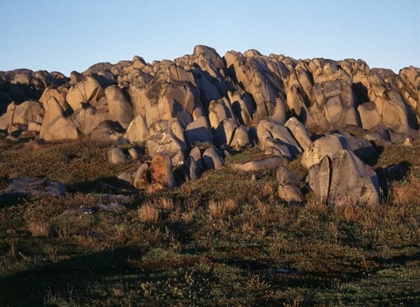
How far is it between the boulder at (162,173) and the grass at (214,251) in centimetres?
258

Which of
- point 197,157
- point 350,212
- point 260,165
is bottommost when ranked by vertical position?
point 350,212

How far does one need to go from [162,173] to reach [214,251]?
38.8ft

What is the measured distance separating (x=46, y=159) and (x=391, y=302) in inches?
1058

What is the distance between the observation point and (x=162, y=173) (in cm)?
2441

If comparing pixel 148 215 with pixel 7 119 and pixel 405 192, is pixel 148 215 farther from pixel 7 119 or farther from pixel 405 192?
pixel 7 119

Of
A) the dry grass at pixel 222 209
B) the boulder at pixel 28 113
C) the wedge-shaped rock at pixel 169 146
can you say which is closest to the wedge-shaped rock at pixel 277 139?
the wedge-shaped rock at pixel 169 146

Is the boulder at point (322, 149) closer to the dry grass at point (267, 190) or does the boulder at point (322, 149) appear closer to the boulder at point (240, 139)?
the dry grass at point (267, 190)

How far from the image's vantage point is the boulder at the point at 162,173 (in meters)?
24.2

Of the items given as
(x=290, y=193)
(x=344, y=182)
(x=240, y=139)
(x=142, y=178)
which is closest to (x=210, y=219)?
(x=290, y=193)

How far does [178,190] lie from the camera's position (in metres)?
22.8

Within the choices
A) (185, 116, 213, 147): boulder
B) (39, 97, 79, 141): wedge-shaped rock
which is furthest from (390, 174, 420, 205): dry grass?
(39, 97, 79, 141): wedge-shaped rock

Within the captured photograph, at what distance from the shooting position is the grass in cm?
955

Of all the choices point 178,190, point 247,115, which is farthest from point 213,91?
point 178,190

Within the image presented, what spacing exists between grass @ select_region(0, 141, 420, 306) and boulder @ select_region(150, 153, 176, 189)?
2583 mm
